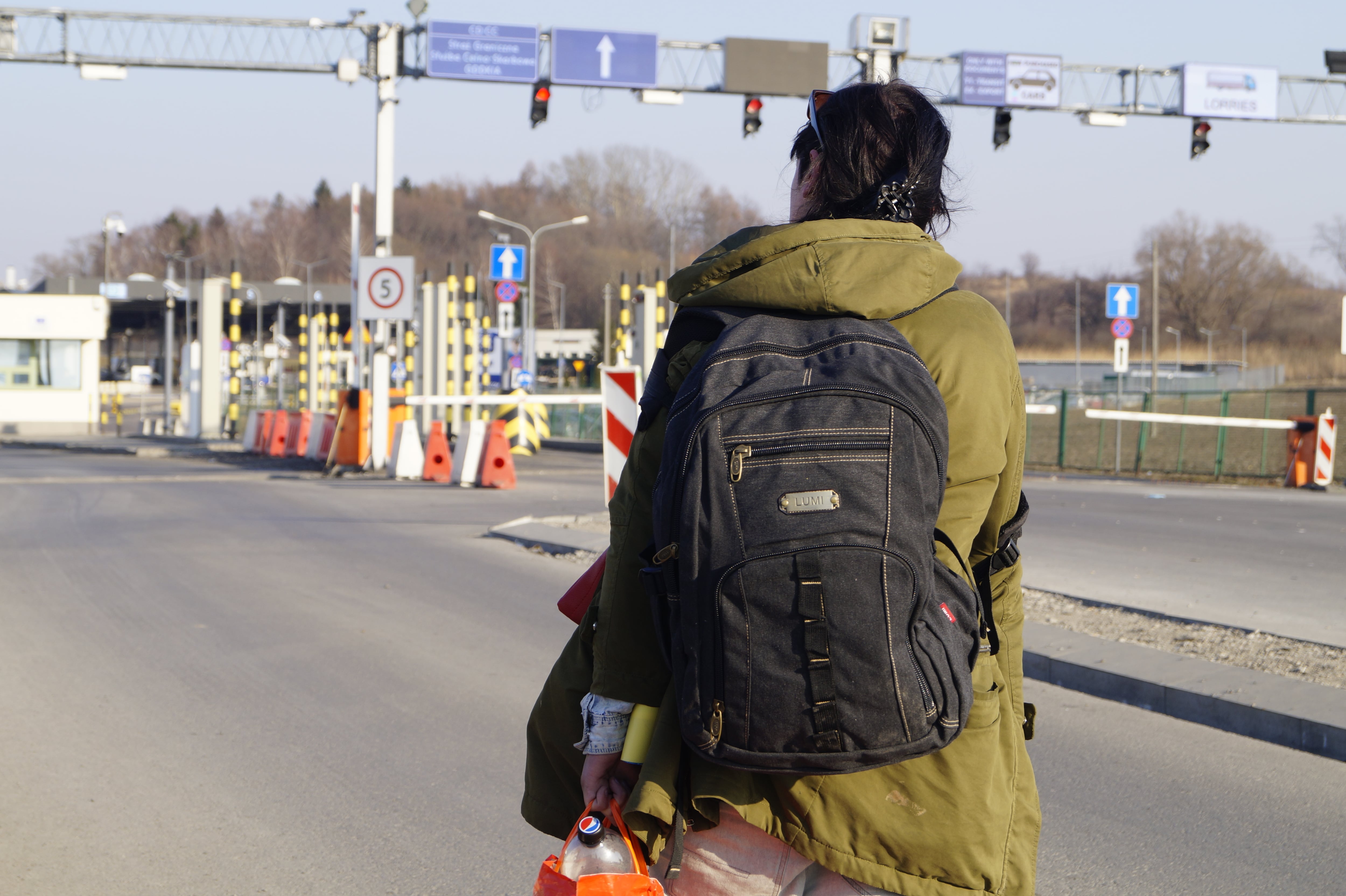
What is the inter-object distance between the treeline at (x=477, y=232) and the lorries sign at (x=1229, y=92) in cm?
6700

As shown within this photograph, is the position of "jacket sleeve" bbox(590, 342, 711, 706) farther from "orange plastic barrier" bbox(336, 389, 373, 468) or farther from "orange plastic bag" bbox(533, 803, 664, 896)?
"orange plastic barrier" bbox(336, 389, 373, 468)

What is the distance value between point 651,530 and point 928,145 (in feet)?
2.45

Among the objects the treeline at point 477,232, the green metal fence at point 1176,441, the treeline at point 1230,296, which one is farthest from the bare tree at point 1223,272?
the green metal fence at point 1176,441

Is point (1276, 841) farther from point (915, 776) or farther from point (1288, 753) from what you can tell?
point (915, 776)

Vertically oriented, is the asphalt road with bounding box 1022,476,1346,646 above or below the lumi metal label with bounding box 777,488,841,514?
below

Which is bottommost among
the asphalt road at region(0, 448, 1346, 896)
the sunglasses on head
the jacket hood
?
the asphalt road at region(0, 448, 1346, 896)

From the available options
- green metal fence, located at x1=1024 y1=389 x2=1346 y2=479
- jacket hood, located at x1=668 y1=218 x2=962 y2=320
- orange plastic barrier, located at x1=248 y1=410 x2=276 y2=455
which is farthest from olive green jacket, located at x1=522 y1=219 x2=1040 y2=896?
orange plastic barrier, located at x1=248 y1=410 x2=276 y2=455

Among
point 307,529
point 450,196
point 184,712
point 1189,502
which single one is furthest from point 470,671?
point 450,196

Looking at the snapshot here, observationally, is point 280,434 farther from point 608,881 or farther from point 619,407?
point 608,881

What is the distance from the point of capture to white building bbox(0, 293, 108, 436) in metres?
39.7

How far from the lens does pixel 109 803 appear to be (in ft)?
14.5

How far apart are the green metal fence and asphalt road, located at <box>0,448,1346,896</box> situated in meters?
17.1

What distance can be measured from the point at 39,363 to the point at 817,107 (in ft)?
143

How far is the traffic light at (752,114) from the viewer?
23.2m
